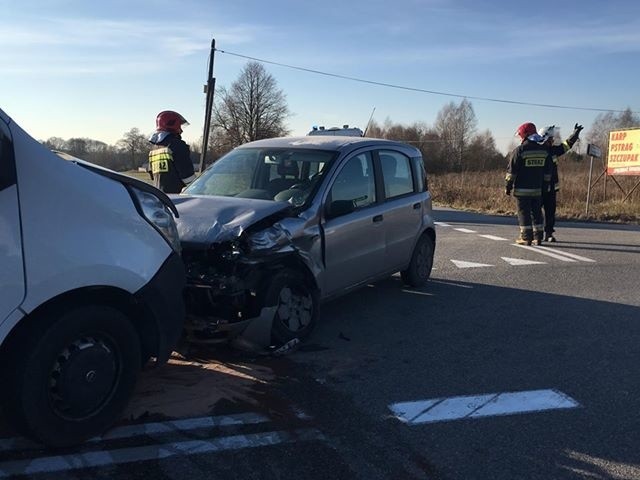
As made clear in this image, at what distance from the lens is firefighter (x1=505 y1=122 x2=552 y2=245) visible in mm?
10297

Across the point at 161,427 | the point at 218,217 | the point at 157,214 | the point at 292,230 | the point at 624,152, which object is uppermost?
the point at 624,152

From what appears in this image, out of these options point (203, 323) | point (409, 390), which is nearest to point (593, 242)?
point (409, 390)

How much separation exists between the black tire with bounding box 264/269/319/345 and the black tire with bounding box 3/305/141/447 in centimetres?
145

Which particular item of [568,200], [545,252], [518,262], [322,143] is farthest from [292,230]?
[568,200]

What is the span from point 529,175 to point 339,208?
6.08 metres

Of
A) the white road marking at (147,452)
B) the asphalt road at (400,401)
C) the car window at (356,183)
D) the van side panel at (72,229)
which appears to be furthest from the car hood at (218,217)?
the white road marking at (147,452)

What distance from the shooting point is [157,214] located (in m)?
3.55

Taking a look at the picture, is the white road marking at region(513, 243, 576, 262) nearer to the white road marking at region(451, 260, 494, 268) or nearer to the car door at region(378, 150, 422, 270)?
the white road marking at region(451, 260, 494, 268)

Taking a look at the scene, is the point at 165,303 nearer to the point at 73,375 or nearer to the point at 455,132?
the point at 73,375

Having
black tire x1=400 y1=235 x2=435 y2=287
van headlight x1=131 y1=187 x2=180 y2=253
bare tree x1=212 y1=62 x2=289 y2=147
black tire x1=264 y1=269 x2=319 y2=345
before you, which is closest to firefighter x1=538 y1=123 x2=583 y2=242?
black tire x1=400 y1=235 x2=435 y2=287

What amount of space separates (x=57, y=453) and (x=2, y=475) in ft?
0.94

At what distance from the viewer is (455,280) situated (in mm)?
7926

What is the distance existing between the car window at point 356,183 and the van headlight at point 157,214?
2046 millimetres

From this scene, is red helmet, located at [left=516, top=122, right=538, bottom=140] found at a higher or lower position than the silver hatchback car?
higher
